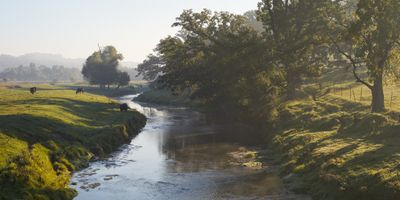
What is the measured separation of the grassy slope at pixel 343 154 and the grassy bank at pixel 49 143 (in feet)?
54.2

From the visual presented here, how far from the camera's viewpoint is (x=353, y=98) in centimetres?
6800

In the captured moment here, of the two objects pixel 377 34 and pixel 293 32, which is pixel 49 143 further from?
pixel 293 32

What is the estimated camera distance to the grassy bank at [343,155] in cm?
2662

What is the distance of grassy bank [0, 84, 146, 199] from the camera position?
Result: 27655 mm

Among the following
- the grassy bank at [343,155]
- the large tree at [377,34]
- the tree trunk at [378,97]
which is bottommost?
the grassy bank at [343,155]

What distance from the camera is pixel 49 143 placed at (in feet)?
127

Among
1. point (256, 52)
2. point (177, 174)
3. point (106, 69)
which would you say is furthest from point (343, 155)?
point (106, 69)

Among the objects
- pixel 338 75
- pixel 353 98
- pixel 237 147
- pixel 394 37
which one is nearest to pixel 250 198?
pixel 237 147

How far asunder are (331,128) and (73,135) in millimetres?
26269

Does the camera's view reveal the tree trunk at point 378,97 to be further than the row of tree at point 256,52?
No

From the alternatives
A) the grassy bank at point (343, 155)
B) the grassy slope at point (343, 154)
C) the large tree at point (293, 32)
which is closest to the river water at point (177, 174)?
the grassy bank at point (343, 155)

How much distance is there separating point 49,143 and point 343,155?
24007mm

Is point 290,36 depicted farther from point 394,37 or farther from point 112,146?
point 112,146

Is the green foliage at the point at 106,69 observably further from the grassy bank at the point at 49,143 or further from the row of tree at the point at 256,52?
the grassy bank at the point at 49,143
